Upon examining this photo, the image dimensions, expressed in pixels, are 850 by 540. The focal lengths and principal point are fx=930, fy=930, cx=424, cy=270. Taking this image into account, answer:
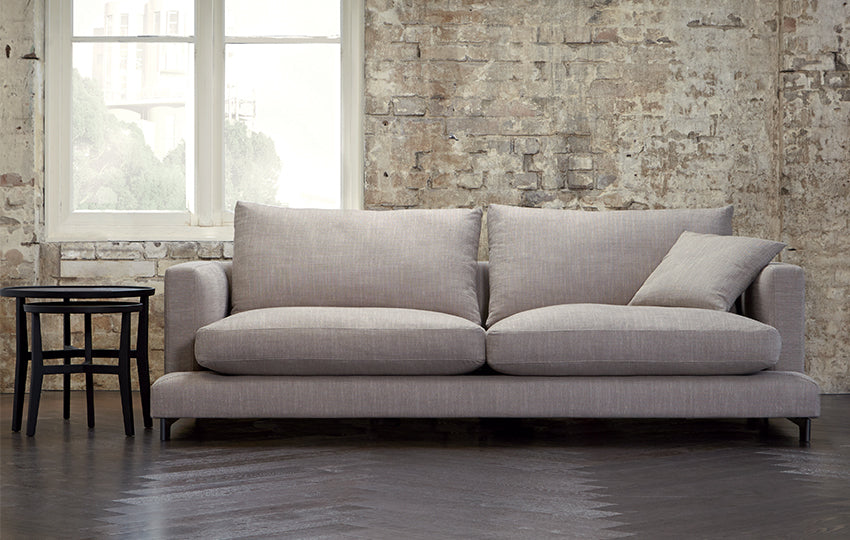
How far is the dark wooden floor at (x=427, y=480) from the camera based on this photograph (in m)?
2.37

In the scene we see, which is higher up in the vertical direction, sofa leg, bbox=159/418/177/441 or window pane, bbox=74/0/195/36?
window pane, bbox=74/0/195/36

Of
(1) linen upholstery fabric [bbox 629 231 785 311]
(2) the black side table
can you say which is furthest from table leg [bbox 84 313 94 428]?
(1) linen upholstery fabric [bbox 629 231 785 311]

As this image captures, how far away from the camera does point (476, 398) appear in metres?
3.51

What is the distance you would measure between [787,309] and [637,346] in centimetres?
67

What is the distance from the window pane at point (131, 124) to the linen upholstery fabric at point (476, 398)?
6.24 feet

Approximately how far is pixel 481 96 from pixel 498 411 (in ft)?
6.83

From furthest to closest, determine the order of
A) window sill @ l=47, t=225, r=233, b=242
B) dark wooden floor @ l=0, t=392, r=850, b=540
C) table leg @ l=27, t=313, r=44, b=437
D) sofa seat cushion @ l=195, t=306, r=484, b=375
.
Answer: window sill @ l=47, t=225, r=233, b=242 → table leg @ l=27, t=313, r=44, b=437 → sofa seat cushion @ l=195, t=306, r=484, b=375 → dark wooden floor @ l=0, t=392, r=850, b=540

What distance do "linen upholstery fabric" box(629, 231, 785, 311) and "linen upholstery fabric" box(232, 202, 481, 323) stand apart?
2.66ft

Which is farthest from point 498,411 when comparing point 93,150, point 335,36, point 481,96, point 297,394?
point 93,150

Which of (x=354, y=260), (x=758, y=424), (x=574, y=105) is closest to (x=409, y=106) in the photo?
(x=574, y=105)

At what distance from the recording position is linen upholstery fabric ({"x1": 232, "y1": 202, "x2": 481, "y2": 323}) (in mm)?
4105

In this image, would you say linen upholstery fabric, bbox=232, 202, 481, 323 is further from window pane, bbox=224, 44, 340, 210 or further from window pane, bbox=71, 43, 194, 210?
window pane, bbox=71, 43, 194, 210

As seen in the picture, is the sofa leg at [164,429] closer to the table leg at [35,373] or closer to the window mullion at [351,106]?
the table leg at [35,373]

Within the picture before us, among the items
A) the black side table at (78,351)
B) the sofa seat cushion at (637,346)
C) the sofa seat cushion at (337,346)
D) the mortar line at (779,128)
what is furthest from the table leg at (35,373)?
the mortar line at (779,128)
